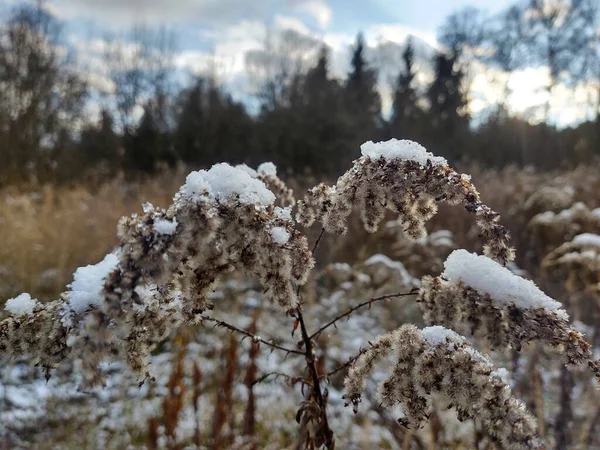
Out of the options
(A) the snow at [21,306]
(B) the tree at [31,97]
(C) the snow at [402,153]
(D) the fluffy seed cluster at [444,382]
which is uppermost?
(B) the tree at [31,97]

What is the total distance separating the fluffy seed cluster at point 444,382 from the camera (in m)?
0.70

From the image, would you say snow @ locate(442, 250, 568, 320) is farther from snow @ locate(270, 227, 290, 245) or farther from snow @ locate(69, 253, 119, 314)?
snow @ locate(69, 253, 119, 314)

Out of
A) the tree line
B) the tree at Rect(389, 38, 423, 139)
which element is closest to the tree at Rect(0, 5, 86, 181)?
the tree line

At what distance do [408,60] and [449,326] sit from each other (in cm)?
3409

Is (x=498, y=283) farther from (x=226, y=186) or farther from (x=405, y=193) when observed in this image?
(x=226, y=186)

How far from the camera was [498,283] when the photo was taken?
78cm

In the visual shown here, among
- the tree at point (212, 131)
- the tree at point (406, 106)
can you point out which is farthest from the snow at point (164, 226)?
the tree at point (406, 106)

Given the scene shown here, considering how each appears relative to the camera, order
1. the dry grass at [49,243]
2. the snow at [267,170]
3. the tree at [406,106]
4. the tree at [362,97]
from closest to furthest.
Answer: the snow at [267,170] → the dry grass at [49,243] → the tree at [362,97] → the tree at [406,106]

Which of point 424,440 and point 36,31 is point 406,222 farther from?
point 36,31

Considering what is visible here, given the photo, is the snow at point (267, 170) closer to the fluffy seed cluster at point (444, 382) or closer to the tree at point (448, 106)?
the fluffy seed cluster at point (444, 382)

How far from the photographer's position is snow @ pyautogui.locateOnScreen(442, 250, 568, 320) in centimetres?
76

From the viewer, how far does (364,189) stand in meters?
0.89

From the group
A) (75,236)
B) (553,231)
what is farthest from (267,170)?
(553,231)

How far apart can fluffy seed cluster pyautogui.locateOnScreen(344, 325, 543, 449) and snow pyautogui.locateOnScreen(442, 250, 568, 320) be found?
3.9 inches
